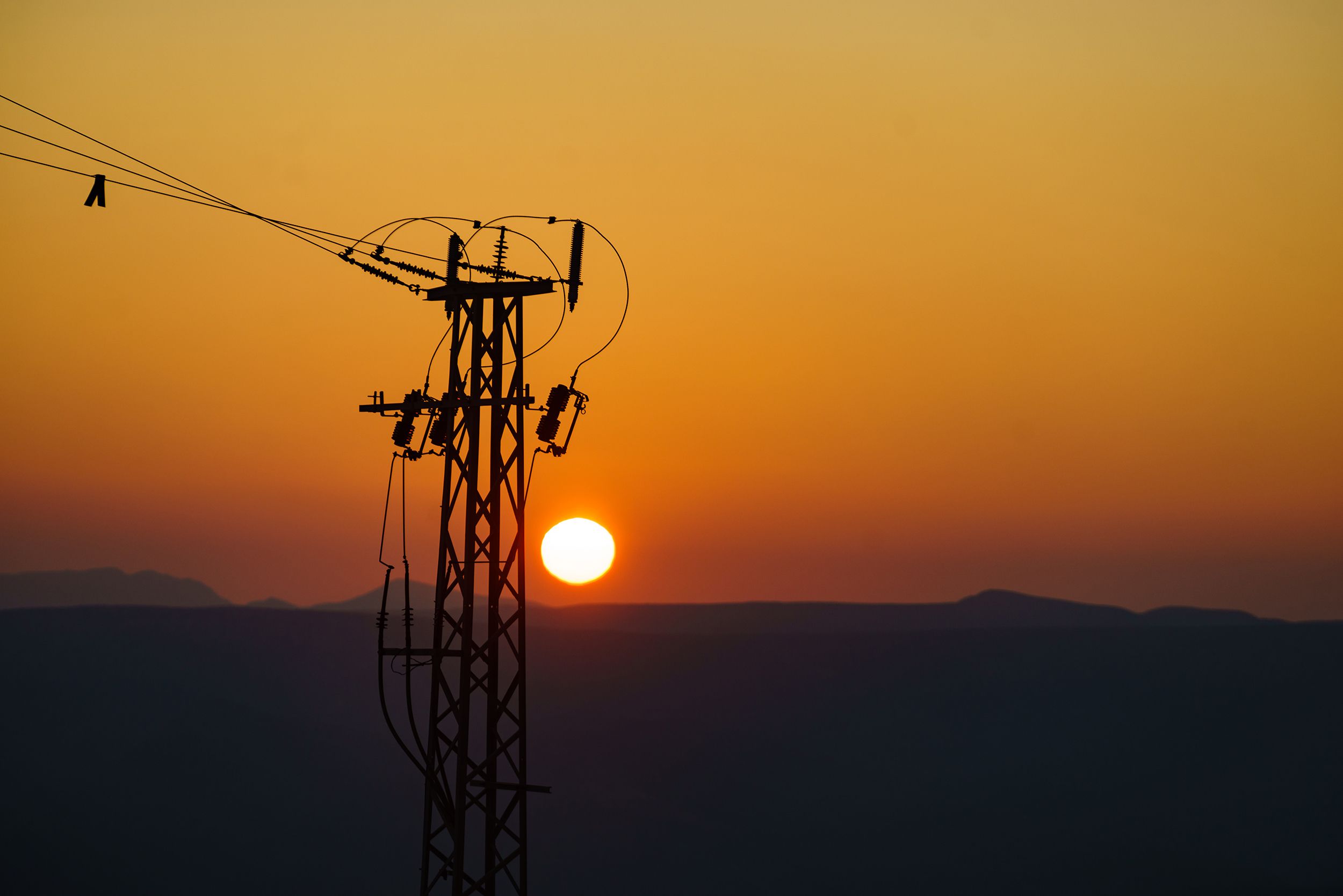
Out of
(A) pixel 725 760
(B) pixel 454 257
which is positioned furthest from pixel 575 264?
(A) pixel 725 760

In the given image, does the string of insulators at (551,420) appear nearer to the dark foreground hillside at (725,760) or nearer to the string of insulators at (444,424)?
the string of insulators at (444,424)

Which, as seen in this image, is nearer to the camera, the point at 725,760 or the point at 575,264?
the point at 575,264

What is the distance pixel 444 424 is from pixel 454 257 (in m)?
3.15

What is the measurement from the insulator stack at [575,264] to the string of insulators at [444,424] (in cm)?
286

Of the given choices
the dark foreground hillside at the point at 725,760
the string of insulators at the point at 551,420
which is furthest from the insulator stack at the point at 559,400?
the dark foreground hillside at the point at 725,760

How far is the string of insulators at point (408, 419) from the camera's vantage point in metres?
26.0

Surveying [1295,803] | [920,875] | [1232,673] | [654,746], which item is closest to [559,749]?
[654,746]

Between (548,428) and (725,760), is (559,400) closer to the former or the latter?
(548,428)

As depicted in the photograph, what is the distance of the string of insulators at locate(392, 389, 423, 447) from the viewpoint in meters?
26.0

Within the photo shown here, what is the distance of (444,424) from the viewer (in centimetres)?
2588

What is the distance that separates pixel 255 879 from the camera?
84.4 metres

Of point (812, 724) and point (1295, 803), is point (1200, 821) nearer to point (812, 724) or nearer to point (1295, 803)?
point (1295, 803)

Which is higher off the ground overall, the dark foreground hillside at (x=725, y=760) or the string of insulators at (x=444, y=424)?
the string of insulators at (x=444, y=424)

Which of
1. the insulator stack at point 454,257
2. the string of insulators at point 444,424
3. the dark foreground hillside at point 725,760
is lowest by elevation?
the dark foreground hillside at point 725,760
